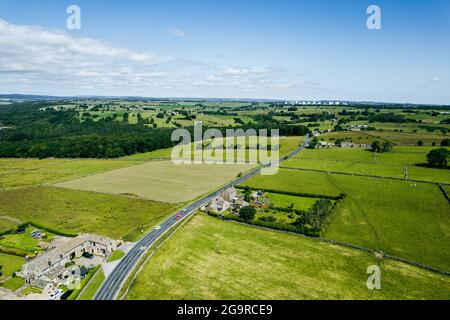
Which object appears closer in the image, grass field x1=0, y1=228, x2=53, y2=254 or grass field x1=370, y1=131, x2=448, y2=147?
grass field x1=0, y1=228, x2=53, y2=254

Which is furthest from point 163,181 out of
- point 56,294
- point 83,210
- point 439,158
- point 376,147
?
point 376,147

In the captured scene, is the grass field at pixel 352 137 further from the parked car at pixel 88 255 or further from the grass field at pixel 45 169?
the parked car at pixel 88 255

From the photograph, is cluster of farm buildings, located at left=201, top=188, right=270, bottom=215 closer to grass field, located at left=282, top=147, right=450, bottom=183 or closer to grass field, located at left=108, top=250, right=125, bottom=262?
grass field, located at left=108, top=250, right=125, bottom=262

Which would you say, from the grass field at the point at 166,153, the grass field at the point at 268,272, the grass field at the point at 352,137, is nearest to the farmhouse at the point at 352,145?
the grass field at the point at 352,137

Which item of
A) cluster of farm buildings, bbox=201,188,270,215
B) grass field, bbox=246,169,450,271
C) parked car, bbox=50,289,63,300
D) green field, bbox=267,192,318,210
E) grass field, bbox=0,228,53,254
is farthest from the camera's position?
green field, bbox=267,192,318,210

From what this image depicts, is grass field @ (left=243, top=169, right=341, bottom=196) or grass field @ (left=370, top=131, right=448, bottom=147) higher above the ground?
grass field @ (left=370, top=131, right=448, bottom=147)

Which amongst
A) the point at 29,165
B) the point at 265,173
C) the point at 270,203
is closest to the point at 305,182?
the point at 265,173

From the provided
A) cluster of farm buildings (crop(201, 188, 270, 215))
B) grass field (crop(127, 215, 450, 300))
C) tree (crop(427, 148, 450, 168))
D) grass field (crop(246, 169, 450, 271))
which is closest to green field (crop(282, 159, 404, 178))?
grass field (crop(246, 169, 450, 271))
